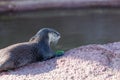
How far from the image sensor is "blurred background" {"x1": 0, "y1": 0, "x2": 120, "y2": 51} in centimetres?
913

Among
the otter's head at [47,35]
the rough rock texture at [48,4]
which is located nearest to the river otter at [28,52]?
the otter's head at [47,35]

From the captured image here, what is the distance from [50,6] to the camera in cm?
1388

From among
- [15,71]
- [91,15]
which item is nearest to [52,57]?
[15,71]

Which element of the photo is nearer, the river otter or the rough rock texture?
the river otter

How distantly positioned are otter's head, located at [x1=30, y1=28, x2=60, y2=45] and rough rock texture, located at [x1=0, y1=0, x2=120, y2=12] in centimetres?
932

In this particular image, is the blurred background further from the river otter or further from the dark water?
the river otter

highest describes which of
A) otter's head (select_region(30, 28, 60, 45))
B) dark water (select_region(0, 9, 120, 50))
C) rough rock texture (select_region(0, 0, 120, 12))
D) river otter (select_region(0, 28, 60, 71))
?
otter's head (select_region(30, 28, 60, 45))

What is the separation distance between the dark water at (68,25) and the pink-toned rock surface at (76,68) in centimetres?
384

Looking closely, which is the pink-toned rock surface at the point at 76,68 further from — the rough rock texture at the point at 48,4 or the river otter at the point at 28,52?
the rough rock texture at the point at 48,4

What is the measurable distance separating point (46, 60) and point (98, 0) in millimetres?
10186

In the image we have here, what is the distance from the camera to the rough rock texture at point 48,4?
1383 centimetres

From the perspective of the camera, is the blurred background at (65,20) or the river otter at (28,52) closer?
the river otter at (28,52)

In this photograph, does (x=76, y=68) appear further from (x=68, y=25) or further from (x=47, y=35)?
(x=68, y=25)

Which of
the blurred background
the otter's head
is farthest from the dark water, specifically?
the otter's head
